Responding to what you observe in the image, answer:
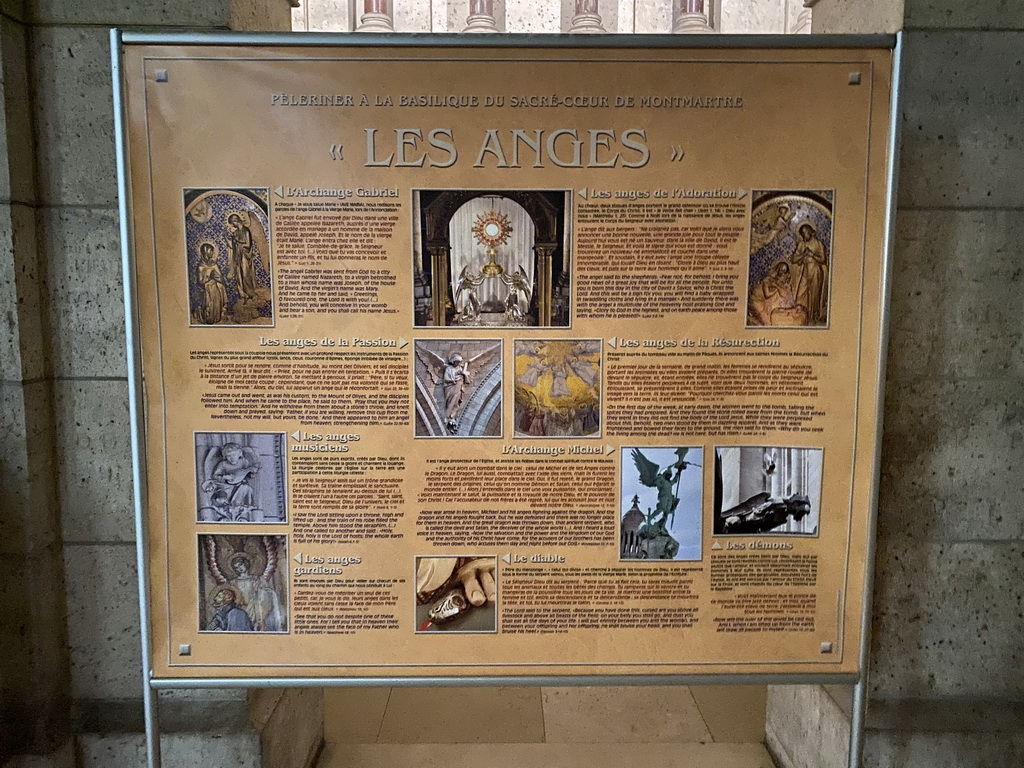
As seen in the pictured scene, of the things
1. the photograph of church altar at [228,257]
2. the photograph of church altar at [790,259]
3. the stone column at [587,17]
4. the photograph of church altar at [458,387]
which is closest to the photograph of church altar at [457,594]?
the photograph of church altar at [458,387]

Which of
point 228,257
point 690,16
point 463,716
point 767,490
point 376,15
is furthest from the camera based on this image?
point 376,15

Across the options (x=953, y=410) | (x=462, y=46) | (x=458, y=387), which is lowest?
(x=953, y=410)

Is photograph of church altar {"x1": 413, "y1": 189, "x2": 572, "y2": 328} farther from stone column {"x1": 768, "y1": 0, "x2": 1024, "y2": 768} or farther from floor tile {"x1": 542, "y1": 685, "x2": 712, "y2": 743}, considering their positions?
floor tile {"x1": 542, "y1": 685, "x2": 712, "y2": 743}

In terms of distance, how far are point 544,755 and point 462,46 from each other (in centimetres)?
384

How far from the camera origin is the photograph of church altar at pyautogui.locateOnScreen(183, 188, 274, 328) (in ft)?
8.09

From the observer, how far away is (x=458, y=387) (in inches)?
101

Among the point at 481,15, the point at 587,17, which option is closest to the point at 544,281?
the point at 587,17

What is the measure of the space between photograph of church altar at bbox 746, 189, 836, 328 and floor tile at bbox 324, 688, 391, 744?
3494mm

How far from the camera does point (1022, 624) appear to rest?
2992 millimetres

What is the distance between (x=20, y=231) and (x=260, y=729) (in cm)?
257

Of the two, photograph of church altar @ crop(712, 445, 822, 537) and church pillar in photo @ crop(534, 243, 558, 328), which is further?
photograph of church altar @ crop(712, 445, 822, 537)

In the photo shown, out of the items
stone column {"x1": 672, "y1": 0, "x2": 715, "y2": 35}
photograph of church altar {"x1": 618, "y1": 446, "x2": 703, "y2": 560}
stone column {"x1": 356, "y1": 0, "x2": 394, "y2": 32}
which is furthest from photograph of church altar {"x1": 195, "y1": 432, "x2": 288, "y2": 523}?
stone column {"x1": 356, "y1": 0, "x2": 394, "y2": 32}

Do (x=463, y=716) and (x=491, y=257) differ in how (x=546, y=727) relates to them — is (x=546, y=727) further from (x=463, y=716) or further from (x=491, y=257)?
(x=491, y=257)

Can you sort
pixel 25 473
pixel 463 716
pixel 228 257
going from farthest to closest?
pixel 463 716, pixel 25 473, pixel 228 257
